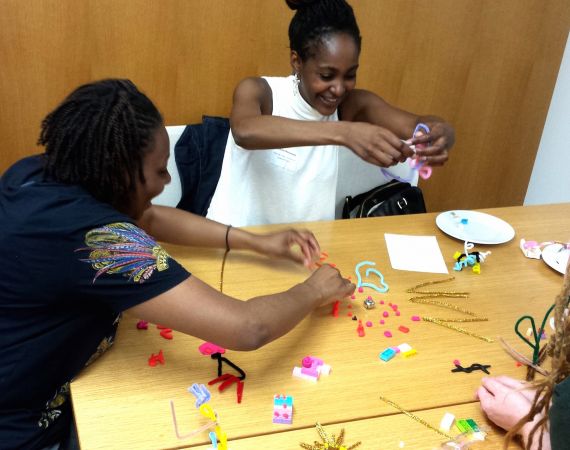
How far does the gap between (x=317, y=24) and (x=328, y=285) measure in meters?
0.88

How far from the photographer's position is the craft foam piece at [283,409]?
3.36ft

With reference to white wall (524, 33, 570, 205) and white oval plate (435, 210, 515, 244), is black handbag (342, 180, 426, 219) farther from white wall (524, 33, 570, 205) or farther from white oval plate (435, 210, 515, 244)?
white wall (524, 33, 570, 205)

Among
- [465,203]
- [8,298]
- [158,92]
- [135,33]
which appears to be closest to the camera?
[8,298]

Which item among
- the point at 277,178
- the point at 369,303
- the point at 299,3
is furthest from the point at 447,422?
the point at 299,3

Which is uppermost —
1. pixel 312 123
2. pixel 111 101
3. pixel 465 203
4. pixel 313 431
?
pixel 111 101

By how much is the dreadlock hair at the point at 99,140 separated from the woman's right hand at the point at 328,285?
49cm

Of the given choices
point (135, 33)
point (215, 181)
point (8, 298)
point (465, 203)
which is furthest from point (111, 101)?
point (465, 203)

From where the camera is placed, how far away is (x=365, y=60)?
9.17 feet

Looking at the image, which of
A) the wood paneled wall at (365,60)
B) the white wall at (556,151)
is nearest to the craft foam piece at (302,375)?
the wood paneled wall at (365,60)

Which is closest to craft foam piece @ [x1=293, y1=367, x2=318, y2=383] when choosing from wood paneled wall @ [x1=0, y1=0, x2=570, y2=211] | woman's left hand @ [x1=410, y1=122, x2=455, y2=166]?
woman's left hand @ [x1=410, y1=122, x2=455, y2=166]

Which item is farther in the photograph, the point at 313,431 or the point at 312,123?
the point at 312,123

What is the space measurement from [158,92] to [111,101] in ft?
5.00

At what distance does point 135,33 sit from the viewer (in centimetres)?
234

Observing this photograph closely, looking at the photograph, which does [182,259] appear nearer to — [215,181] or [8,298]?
[8,298]
